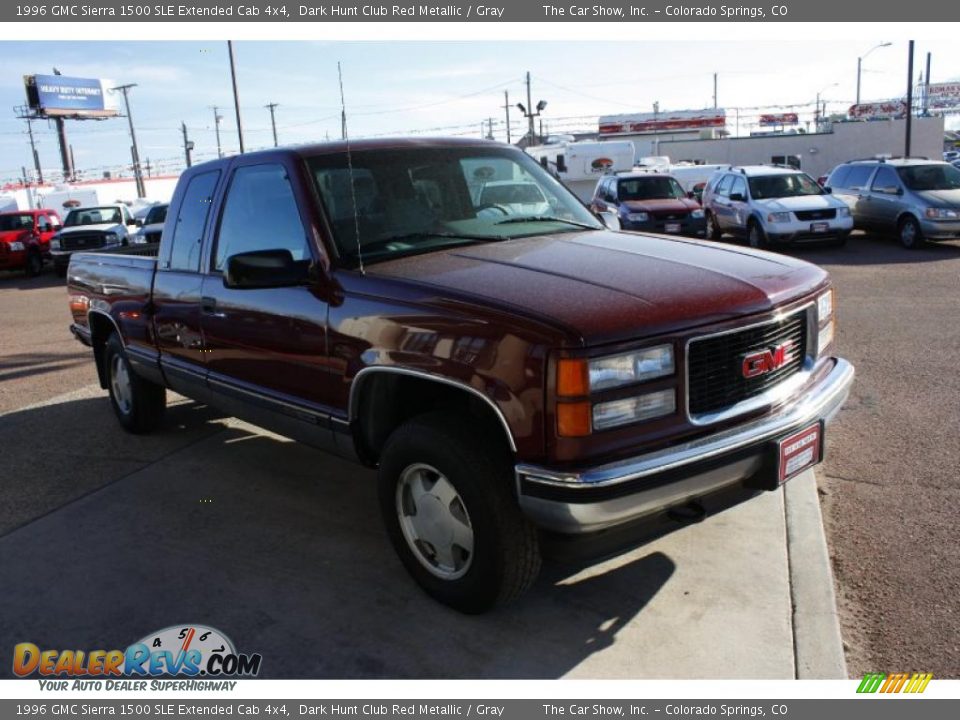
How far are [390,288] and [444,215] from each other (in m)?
0.85

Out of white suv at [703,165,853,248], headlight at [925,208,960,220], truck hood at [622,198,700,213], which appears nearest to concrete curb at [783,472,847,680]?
white suv at [703,165,853,248]

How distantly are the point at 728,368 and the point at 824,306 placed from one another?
0.97 m

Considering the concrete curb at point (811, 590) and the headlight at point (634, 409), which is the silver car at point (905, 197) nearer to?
the concrete curb at point (811, 590)

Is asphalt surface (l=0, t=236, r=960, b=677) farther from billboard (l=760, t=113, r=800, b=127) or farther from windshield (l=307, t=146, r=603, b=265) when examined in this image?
billboard (l=760, t=113, r=800, b=127)

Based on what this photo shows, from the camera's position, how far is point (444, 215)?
423cm

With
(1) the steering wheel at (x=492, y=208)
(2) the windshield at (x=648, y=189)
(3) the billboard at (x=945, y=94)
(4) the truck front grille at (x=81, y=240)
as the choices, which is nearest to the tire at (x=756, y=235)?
(2) the windshield at (x=648, y=189)

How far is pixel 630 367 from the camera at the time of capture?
9.78 ft

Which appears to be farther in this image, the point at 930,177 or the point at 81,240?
the point at 81,240

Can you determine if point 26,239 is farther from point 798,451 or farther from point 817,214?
point 798,451

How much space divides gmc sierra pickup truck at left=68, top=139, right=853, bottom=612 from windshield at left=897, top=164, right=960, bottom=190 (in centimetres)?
1380

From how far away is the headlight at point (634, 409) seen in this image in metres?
2.95

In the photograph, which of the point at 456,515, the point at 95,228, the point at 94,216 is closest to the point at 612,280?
the point at 456,515

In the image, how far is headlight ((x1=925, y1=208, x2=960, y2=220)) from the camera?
15109mm
